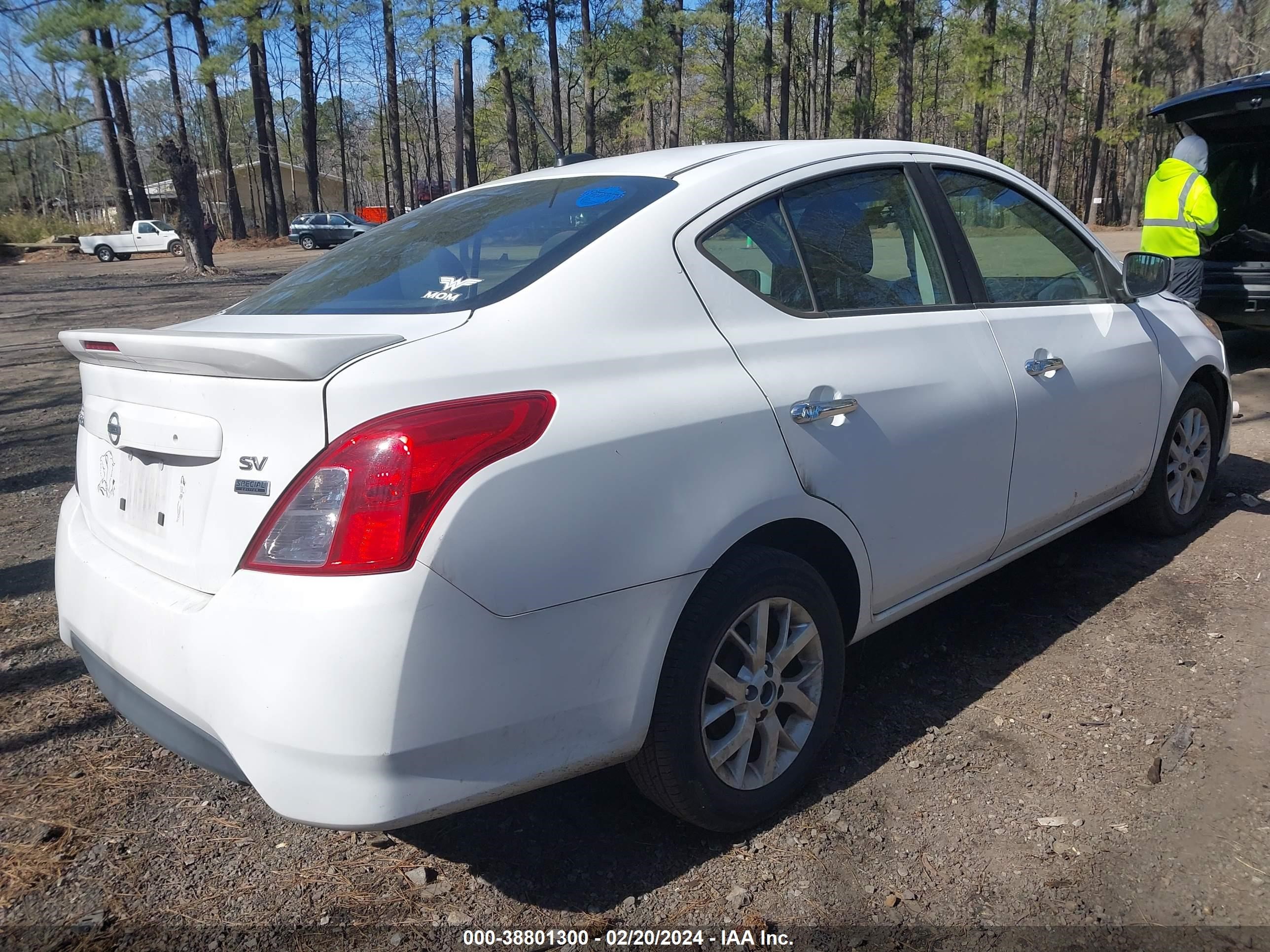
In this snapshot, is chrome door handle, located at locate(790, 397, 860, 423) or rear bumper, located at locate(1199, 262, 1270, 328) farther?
rear bumper, located at locate(1199, 262, 1270, 328)

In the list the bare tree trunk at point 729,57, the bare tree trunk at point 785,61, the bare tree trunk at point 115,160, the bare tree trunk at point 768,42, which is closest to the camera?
the bare tree trunk at point 115,160

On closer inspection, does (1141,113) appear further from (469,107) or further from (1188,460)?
(1188,460)

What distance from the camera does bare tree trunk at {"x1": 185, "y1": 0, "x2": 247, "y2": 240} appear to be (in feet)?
74.2

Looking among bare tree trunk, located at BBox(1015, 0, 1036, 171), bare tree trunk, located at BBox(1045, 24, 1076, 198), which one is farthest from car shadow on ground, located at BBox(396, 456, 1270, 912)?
bare tree trunk, located at BBox(1045, 24, 1076, 198)

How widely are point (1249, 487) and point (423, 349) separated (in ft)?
16.4

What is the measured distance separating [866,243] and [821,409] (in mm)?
778

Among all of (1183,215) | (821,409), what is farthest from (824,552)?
(1183,215)

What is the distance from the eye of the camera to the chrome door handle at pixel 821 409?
8.14ft

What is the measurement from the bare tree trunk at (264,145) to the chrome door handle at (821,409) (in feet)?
130

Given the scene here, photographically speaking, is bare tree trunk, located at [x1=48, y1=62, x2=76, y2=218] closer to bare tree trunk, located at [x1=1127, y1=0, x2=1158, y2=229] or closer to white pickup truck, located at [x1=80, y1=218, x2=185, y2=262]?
white pickup truck, located at [x1=80, y1=218, x2=185, y2=262]

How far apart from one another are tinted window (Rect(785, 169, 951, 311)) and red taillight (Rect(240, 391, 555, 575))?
4.15 feet

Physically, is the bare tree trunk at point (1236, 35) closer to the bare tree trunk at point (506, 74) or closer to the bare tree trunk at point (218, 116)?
the bare tree trunk at point (506, 74)

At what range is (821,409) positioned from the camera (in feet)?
8.35

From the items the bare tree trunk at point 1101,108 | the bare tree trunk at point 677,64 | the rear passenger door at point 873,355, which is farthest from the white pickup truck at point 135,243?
the rear passenger door at point 873,355
